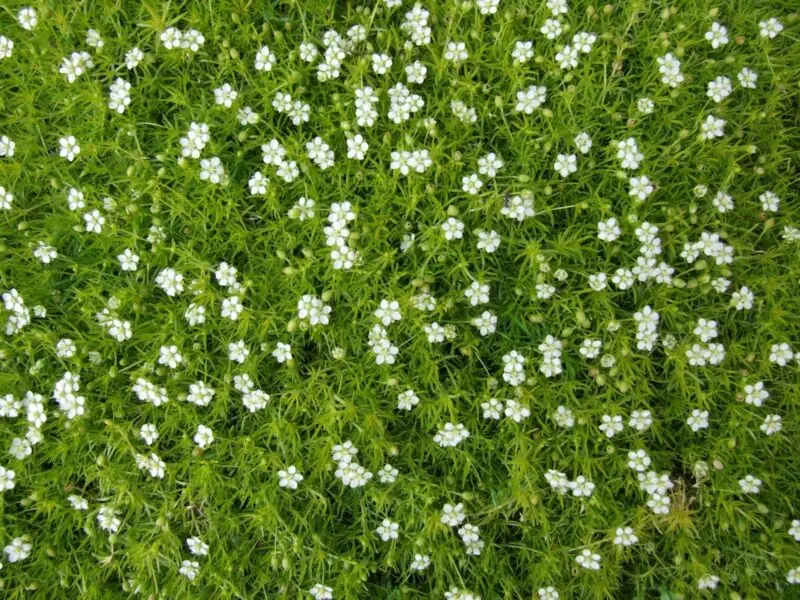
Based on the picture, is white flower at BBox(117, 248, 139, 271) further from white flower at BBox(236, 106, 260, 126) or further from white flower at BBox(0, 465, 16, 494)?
white flower at BBox(0, 465, 16, 494)

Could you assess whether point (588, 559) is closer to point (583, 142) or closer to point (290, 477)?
point (290, 477)

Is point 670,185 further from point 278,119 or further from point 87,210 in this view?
point 87,210

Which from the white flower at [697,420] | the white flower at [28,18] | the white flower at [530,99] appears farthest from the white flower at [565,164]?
the white flower at [28,18]


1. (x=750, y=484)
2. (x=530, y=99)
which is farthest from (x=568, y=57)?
(x=750, y=484)

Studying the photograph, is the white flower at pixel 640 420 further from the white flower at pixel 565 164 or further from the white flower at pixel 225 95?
the white flower at pixel 225 95

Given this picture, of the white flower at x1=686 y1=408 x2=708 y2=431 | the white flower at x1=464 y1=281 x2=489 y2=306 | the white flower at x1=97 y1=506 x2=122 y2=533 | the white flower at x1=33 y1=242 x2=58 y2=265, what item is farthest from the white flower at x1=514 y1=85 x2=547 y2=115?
Result: the white flower at x1=97 y1=506 x2=122 y2=533
